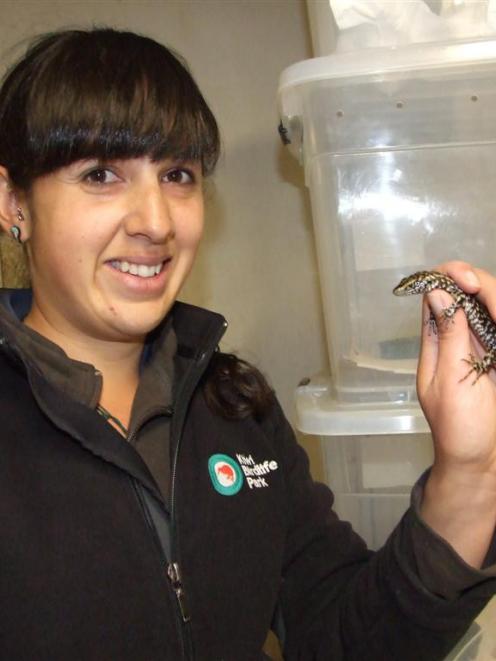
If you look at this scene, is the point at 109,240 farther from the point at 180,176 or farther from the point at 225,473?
the point at 225,473

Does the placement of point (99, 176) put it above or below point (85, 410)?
above

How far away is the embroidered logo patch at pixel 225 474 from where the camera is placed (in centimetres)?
91

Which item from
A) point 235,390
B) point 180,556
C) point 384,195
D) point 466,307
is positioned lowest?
point 180,556

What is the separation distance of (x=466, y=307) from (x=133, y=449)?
1.36ft

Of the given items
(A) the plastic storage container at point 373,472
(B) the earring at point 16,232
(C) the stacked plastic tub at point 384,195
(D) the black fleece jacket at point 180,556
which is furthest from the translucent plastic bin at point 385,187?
(B) the earring at point 16,232

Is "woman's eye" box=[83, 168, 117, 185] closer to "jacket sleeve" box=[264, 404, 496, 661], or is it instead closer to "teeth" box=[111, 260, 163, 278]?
"teeth" box=[111, 260, 163, 278]

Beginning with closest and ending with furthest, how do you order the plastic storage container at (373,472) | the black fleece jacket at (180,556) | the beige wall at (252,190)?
the black fleece jacket at (180,556) < the plastic storage container at (373,472) < the beige wall at (252,190)

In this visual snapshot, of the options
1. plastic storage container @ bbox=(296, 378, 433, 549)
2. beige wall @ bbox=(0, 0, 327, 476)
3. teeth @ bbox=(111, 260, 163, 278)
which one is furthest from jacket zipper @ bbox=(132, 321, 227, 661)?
beige wall @ bbox=(0, 0, 327, 476)

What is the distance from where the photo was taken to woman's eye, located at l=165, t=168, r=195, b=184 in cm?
89

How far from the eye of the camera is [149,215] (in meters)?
0.82

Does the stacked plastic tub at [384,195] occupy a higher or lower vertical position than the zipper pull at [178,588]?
higher

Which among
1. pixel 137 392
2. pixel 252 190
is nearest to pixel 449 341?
pixel 137 392

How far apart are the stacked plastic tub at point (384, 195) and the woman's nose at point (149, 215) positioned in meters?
0.31

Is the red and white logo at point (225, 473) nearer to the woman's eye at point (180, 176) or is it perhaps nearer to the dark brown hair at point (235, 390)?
the dark brown hair at point (235, 390)
